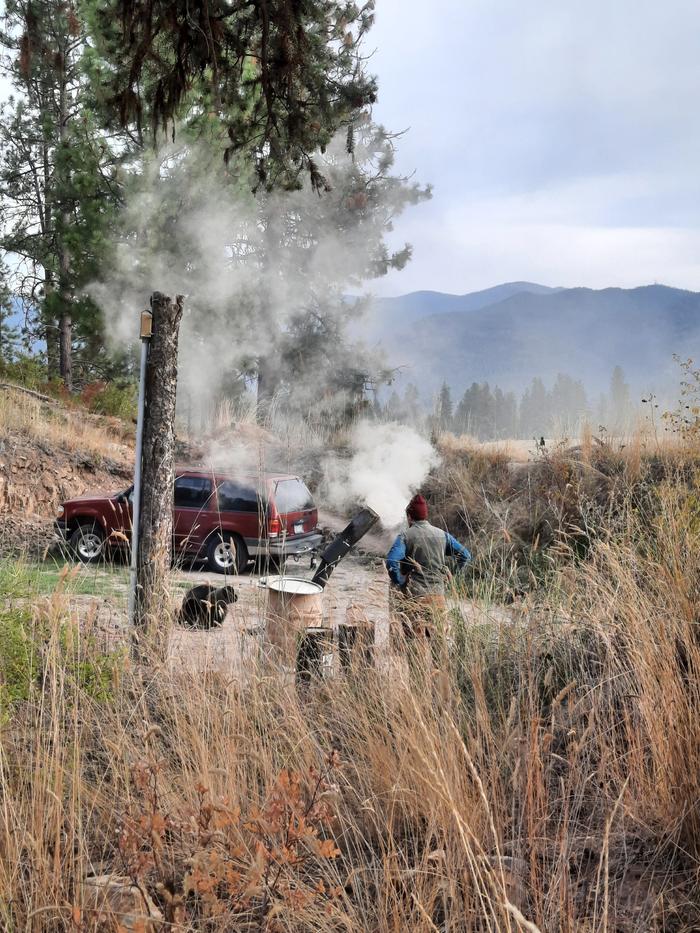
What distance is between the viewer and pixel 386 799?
2793 millimetres

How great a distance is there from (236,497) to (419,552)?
5642 mm

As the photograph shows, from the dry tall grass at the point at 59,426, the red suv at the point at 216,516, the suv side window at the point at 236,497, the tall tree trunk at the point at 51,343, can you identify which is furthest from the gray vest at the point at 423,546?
the tall tree trunk at the point at 51,343

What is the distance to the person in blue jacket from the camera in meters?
6.20

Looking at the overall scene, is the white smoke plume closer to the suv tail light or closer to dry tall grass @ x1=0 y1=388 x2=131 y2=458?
the suv tail light

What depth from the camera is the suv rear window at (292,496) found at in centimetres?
1111

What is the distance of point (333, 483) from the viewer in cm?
1720

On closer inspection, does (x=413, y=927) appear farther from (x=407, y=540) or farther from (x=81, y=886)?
(x=407, y=540)

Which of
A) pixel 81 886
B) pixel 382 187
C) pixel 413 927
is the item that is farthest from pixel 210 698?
pixel 382 187

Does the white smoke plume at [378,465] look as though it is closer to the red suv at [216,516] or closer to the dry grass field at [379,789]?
the red suv at [216,516]

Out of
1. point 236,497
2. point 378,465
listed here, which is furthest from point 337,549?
point 378,465

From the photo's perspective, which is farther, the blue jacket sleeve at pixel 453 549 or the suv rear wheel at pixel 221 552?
the suv rear wheel at pixel 221 552

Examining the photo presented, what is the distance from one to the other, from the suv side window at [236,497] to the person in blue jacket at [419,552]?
515cm

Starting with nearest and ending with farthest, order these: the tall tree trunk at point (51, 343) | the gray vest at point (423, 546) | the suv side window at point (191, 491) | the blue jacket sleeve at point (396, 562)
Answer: the blue jacket sleeve at point (396, 562) → the gray vest at point (423, 546) → the suv side window at point (191, 491) → the tall tree trunk at point (51, 343)

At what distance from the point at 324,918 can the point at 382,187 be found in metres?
24.0
